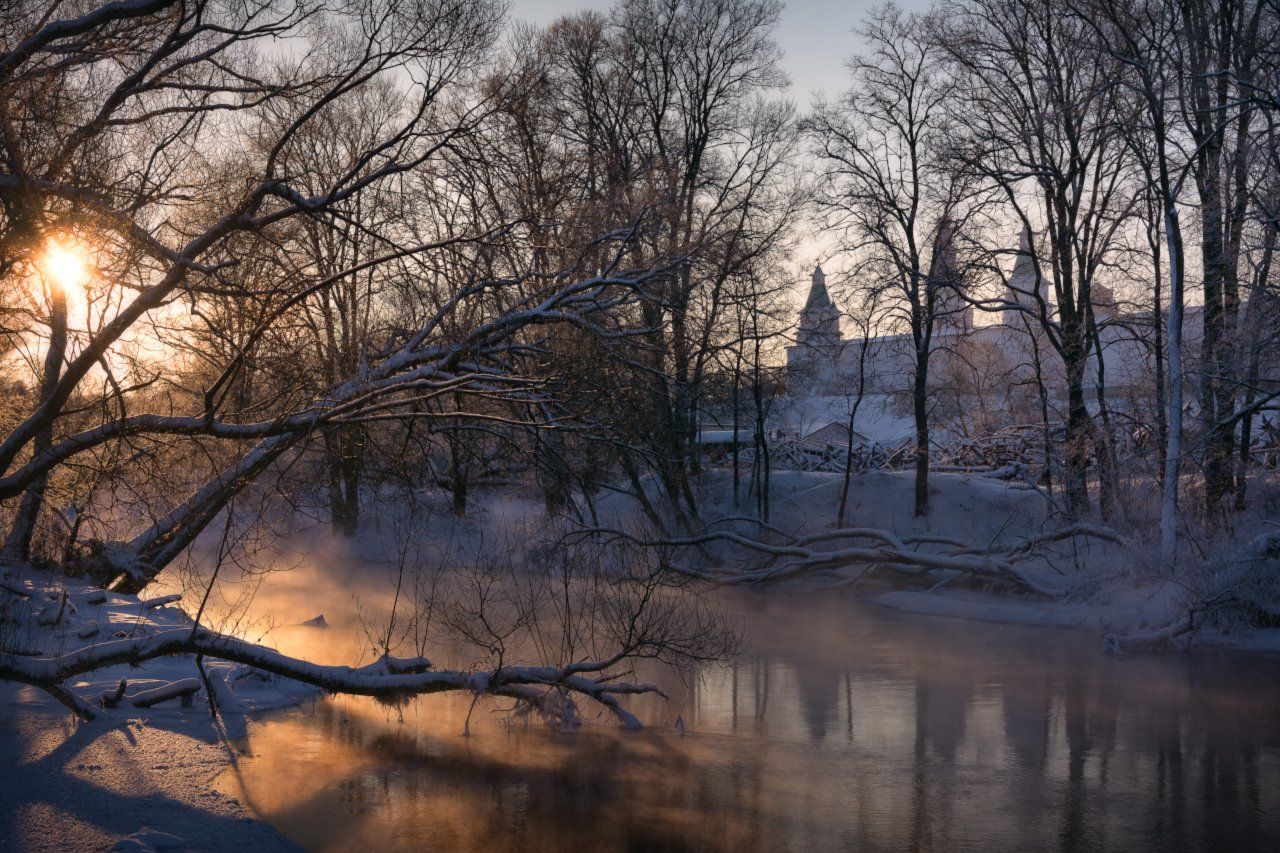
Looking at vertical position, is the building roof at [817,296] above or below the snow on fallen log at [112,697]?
above

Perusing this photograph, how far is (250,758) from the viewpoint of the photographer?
31.7 ft

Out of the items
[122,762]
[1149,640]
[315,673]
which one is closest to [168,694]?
[315,673]

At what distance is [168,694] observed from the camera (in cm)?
1081

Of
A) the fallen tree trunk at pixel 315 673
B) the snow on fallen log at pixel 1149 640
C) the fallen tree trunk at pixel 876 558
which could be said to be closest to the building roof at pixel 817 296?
the fallen tree trunk at pixel 876 558

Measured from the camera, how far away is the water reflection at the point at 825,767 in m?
8.65

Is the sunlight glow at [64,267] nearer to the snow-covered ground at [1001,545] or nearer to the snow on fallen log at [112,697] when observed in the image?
the snow on fallen log at [112,697]

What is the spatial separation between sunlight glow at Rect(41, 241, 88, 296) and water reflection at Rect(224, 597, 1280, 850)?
431 centimetres

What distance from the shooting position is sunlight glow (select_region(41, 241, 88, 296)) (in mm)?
9242

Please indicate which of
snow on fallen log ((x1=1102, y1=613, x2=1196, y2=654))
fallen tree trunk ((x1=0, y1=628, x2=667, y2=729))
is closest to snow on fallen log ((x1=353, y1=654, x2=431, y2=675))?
fallen tree trunk ((x1=0, y1=628, x2=667, y2=729))

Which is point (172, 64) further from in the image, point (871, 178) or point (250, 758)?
point (871, 178)

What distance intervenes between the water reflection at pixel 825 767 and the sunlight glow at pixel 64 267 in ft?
14.1

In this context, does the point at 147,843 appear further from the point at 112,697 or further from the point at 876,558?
the point at 876,558

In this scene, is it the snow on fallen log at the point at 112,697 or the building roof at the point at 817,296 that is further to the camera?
the building roof at the point at 817,296

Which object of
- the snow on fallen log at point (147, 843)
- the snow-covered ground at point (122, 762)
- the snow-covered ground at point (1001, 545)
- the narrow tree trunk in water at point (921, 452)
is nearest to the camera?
the snow on fallen log at point (147, 843)
